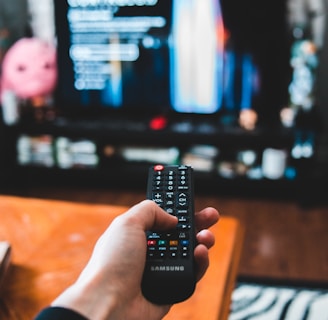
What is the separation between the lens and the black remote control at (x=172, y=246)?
74cm

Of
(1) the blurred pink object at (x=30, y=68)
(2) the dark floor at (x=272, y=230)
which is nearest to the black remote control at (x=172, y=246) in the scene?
(2) the dark floor at (x=272, y=230)

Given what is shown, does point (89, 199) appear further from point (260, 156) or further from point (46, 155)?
point (260, 156)

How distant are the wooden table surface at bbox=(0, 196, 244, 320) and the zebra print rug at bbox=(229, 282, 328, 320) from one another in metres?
0.41

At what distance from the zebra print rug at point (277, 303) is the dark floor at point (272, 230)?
94mm

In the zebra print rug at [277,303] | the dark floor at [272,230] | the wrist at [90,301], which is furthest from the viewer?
the dark floor at [272,230]

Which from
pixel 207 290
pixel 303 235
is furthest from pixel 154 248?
pixel 303 235

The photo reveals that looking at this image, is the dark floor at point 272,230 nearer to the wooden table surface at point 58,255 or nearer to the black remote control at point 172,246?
the wooden table surface at point 58,255

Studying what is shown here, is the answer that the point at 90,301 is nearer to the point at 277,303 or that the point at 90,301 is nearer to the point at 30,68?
the point at 277,303

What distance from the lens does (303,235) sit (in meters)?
2.12

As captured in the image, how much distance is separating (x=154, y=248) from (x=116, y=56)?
1934 millimetres

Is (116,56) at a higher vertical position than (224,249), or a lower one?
higher

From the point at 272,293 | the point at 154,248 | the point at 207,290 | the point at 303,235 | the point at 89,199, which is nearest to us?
the point at 154,248

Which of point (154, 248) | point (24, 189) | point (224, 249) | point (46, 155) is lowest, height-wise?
point (24, 189)

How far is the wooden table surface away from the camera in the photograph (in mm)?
928
